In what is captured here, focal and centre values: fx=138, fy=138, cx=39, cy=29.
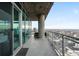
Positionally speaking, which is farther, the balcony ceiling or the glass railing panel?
the balcony ceiling

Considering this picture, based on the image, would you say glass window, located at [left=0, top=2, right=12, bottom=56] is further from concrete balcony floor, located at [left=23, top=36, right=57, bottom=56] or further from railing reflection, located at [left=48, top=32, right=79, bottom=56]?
railing reflection, located at [left=48, top=32, right=79, bottom=56]

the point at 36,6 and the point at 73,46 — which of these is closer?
the point at 73,46

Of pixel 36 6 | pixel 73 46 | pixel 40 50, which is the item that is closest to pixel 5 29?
pixel 73 46

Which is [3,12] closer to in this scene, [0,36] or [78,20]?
[0,36]

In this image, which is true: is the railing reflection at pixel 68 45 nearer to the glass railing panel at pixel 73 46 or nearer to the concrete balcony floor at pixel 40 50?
the glass railing panel at pixel 73 46

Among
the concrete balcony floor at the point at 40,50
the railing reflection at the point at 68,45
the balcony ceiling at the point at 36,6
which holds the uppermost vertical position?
the balcony ceiling at the point at 36,6

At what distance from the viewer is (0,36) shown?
11.0ft

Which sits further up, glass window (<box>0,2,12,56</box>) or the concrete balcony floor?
glass window (<box>0,2,12,56</box>)

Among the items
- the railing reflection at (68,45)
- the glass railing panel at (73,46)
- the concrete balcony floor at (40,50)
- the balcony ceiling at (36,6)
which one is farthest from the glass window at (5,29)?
the balcony ceiling at (36,6)

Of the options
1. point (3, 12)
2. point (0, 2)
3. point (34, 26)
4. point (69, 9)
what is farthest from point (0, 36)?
point (34, 26)

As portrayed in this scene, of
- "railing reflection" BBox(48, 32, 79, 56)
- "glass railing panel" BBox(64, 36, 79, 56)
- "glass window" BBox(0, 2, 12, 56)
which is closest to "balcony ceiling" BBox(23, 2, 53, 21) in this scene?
"glass window" BBox(0, 2, 12, 56)

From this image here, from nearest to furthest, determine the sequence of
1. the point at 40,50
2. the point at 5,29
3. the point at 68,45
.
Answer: the point at 68,45, the point at 5,29, the point at 40,50

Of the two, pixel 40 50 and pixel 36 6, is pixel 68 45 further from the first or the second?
pixel 36 6

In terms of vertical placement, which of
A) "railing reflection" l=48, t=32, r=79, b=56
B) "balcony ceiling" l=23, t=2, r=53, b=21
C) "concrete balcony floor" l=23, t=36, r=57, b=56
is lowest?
"concrete balcony floor" l=23, t=36, r=57, b=56
